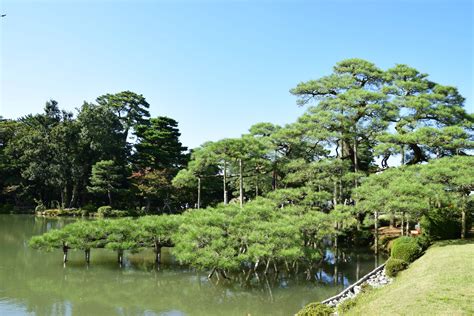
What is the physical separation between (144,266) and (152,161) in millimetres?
23681

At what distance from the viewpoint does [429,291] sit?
8.92 meters

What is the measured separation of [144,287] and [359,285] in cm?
691

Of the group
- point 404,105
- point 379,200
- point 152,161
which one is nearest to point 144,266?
point 379,200

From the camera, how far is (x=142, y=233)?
51.0 ft

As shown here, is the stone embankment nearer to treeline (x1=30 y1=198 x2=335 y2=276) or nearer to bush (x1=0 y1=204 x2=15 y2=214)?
treeline (x1=30 y1=198 x2=335 y2=276)

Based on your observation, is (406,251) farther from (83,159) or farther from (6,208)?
(6,208)

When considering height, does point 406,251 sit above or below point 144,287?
above

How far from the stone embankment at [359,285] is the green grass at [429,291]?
38 cm

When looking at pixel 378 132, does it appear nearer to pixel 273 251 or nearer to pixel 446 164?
pixel 446 164

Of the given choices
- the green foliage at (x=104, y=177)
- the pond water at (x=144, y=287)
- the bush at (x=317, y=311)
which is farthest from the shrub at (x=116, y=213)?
the bush at (x=317, y=311)

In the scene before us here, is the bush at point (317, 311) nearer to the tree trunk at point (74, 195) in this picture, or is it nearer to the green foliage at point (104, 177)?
the green foliage at point (104, 177)

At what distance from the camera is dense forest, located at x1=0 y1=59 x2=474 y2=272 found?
14555mm

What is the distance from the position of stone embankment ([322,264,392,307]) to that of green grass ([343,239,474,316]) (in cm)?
38

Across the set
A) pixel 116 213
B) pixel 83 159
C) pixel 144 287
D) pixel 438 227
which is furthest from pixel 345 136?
pixel 83 159
